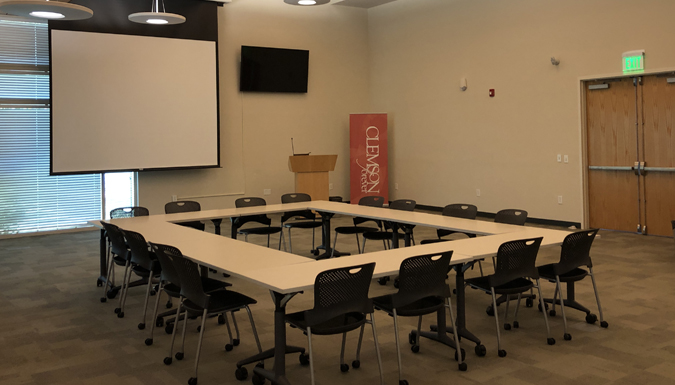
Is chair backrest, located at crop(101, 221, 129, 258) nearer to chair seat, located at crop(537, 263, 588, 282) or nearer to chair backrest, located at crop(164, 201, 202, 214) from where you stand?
chair backrest, located at crop(164, 201, 202, 214)

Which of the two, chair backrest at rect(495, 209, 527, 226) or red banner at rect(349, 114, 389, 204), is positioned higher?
red banner at rect(349, 114, 389, 204)

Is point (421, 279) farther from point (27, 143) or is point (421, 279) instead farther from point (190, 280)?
point (27, 143)

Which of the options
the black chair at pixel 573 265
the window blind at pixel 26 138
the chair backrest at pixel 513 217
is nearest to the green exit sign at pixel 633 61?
the chair backrest at pixel 513 217

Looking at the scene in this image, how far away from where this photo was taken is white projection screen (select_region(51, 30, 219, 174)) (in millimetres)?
9602

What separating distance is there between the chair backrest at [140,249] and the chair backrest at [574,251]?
335 cm

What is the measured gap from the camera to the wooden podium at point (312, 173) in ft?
35.8

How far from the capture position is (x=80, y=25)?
31.6 ft

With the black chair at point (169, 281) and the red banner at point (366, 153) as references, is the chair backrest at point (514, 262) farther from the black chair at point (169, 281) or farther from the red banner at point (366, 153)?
the red banner at point (366, 153)

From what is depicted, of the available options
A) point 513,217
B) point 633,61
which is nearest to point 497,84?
point 633,61

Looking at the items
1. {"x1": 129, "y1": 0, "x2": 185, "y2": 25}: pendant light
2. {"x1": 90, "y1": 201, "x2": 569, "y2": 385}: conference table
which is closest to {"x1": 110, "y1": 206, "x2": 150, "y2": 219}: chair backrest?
{"x1": 90, "y1": 201, "x2": 569, "y2": 385}: conference table

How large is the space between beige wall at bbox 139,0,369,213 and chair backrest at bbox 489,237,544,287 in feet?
25.9

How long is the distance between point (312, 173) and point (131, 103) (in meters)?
3.38

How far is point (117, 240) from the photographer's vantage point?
568 cm

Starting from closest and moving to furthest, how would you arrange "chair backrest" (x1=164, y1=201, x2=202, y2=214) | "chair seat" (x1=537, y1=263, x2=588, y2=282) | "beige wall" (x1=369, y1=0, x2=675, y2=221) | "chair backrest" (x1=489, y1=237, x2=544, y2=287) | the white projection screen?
"chair backrest" (x1=489, y1=237, x2=544, y2=287)
"chair seat" (x1=537, y1=263, x2=588, y2=282)
"chair backrest" (x1=164, y1=201, x2=202, y2=214)
"beige wall" (x1=369, y1=0, x2=675, y2=221)
the white projection screen
